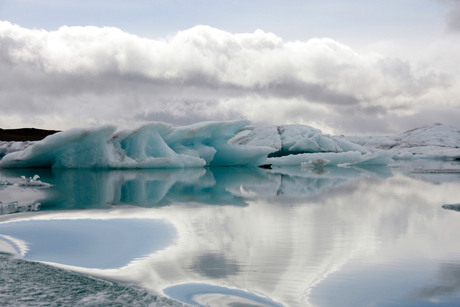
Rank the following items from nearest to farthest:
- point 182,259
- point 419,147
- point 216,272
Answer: point 216,272 < point 182,259 < point 419,147

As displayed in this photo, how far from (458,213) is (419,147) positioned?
1402 inches

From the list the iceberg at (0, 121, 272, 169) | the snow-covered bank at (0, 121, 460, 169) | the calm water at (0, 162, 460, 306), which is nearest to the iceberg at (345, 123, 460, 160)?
the snow-covered bank at (0, 121, 460, 169)

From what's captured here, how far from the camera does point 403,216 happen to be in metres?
4.64

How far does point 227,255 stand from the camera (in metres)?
2.83

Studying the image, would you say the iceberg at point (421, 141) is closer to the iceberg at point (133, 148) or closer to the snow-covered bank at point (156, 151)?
the snow-covered bank at point (156, 151)

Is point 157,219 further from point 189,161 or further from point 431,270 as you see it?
point 189,161

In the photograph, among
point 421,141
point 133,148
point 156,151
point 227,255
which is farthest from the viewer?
point 421,141

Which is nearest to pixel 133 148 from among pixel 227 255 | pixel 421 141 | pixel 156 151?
pixel 156 151

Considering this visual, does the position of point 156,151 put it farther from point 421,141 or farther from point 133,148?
point 421,141

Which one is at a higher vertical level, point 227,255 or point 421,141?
point 421,141

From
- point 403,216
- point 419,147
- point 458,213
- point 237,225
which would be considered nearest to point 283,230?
point 237,225

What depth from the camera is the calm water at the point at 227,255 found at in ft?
7.02

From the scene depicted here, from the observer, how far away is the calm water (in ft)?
7.02

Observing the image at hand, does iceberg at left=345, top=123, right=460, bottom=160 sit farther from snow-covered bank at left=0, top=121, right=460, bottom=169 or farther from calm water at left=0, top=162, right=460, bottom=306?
calm water at left=0, top=162, right=460, bottom=306
